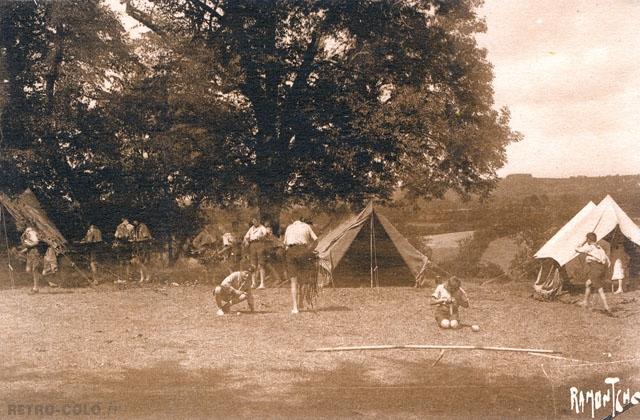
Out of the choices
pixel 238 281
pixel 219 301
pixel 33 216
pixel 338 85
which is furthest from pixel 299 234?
pixel 33 216

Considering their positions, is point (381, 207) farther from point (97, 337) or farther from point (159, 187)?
point (97, 337)

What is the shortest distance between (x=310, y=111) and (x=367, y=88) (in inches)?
43.9

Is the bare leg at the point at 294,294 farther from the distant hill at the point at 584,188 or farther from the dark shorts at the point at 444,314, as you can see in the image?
the distant hill at the point at 584,188

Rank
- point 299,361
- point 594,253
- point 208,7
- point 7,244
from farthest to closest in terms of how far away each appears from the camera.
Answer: point 208,7
point 7,244
point 594,253
point 299,361

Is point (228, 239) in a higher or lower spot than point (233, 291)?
higher

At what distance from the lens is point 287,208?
35.8ft

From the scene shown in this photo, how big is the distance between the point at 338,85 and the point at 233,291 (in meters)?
4.36

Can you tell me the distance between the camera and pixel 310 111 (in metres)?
10.3

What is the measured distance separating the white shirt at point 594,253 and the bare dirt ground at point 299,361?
70 centimetres

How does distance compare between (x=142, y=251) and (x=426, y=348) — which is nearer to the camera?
(x=426, y=348)

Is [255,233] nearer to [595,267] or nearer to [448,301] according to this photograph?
[448,301]

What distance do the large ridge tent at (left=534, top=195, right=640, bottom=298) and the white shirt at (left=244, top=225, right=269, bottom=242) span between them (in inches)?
195

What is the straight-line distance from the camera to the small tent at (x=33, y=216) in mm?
9123

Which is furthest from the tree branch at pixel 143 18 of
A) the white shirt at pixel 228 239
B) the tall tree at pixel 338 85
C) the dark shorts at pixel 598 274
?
the dark shorts at pixel 598 274
